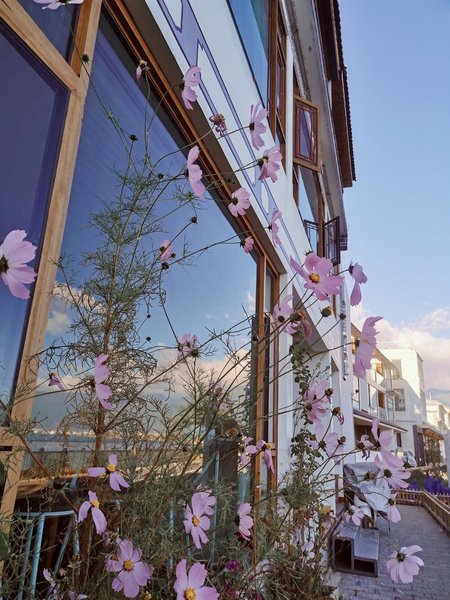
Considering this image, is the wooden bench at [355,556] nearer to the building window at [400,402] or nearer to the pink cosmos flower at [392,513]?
the pink cosmos flower at [392,513]

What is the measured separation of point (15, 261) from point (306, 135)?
5.93 metres

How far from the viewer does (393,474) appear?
1.44m

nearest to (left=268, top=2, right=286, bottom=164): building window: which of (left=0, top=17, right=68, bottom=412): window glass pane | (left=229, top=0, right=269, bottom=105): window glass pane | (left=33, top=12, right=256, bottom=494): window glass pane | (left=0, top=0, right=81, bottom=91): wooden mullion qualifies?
(left=229, top=0, right=269, bottom=105): window glass pane

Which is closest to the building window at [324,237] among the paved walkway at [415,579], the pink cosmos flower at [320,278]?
the paved walkway at [415,579]

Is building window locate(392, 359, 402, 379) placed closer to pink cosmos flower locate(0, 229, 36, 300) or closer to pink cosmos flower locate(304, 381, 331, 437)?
pink cosmos flower locate(304, 381, 331, 437)

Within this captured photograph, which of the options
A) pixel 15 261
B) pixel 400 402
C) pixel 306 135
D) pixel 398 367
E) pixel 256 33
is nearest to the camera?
pixel 15 261

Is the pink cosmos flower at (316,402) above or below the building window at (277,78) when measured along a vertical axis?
below

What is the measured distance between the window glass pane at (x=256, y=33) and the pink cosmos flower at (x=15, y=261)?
3.26 m

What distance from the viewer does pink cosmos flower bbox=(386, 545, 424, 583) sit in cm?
139

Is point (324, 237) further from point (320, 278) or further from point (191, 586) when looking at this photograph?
point (191, 586)

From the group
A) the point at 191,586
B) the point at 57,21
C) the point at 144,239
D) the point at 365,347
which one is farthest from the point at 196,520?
the point at 57,21

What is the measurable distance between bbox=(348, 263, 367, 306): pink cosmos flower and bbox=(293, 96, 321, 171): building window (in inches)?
173

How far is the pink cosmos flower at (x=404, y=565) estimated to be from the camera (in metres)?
1.39

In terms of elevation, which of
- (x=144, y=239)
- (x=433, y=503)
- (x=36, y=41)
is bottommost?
Result: (x=433, y=503)
